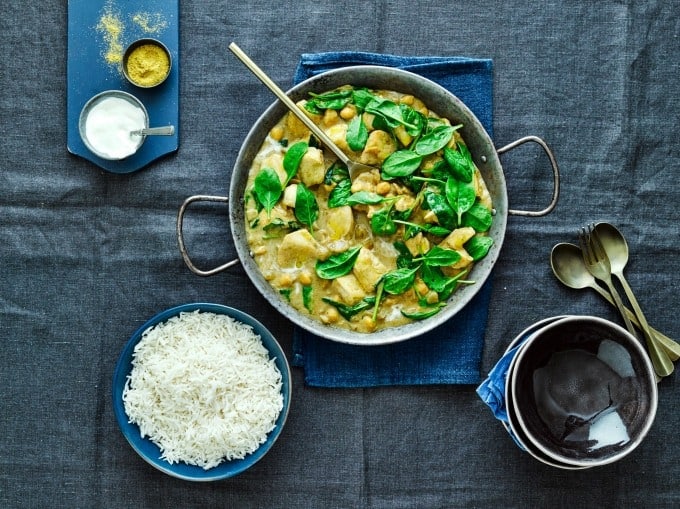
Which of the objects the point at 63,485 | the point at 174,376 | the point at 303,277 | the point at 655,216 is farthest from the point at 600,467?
the point at 63,485

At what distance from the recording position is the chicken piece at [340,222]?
2232 millimetres

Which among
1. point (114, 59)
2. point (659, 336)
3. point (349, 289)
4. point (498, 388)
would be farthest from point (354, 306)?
point (114, 59)

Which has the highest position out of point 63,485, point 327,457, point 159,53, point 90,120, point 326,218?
point 159,53

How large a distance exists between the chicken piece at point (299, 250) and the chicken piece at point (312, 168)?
0.16 m

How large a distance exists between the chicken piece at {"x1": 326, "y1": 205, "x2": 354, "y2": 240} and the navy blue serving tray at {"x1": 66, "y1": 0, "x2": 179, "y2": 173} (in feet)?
1.90

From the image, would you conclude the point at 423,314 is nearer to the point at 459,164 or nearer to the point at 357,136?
the point at 459,164

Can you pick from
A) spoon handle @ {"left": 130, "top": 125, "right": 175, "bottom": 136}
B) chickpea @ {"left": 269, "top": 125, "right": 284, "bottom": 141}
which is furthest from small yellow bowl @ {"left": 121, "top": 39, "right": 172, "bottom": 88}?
chickpea @ {"left": 269, "top": 125, "right": 284, "bottom": 141}

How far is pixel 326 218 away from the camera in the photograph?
7.48ft

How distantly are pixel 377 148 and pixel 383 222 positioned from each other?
0.23 metres

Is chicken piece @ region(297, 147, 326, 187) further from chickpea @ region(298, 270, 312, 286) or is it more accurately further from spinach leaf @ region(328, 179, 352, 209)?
chickpea @ region(298, 270, 312, 286)

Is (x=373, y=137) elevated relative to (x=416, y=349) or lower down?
elevated

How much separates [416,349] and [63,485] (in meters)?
1.25

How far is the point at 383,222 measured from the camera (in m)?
2.24

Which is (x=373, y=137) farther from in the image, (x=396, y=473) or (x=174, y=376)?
(x=396, y=473)
